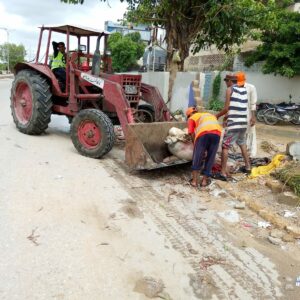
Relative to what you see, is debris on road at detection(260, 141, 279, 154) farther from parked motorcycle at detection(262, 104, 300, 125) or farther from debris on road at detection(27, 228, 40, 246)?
debris on road at detection(27, 228, 40, 246)

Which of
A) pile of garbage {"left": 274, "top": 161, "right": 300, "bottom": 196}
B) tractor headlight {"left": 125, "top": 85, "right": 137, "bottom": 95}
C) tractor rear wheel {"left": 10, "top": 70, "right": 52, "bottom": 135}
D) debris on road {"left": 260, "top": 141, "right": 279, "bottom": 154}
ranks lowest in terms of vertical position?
debris on road {"left": 260, "top": 141, "right": 279, "bottom": 154}

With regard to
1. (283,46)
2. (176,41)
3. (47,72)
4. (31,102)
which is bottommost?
(31,102)

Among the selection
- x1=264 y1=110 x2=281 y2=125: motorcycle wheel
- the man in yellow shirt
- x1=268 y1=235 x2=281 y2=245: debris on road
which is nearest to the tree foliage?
x1=264 y1=110 x2=281 y2=125: motorcycle wheel

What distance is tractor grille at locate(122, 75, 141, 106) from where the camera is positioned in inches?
287

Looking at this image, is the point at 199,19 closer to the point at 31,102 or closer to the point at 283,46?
the point at 283,46

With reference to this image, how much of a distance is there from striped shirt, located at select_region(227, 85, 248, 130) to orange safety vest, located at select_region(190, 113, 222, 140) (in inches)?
22.6

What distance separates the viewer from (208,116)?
5.56 m

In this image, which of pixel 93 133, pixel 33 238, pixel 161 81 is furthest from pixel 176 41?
pixel 33 238

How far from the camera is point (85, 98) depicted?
24.6 feet

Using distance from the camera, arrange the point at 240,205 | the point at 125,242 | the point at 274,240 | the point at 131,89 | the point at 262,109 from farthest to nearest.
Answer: the point at 262,109
the point at 131,89
the point at 240,205
the point at 274,240
the point at 125,242

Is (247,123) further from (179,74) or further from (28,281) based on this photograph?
(179,74)

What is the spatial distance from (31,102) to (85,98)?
158 cm

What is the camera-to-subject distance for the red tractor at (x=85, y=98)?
6633 mm

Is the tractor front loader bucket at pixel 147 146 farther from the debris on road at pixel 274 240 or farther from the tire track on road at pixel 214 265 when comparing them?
the debris on road at pixel 274 240
